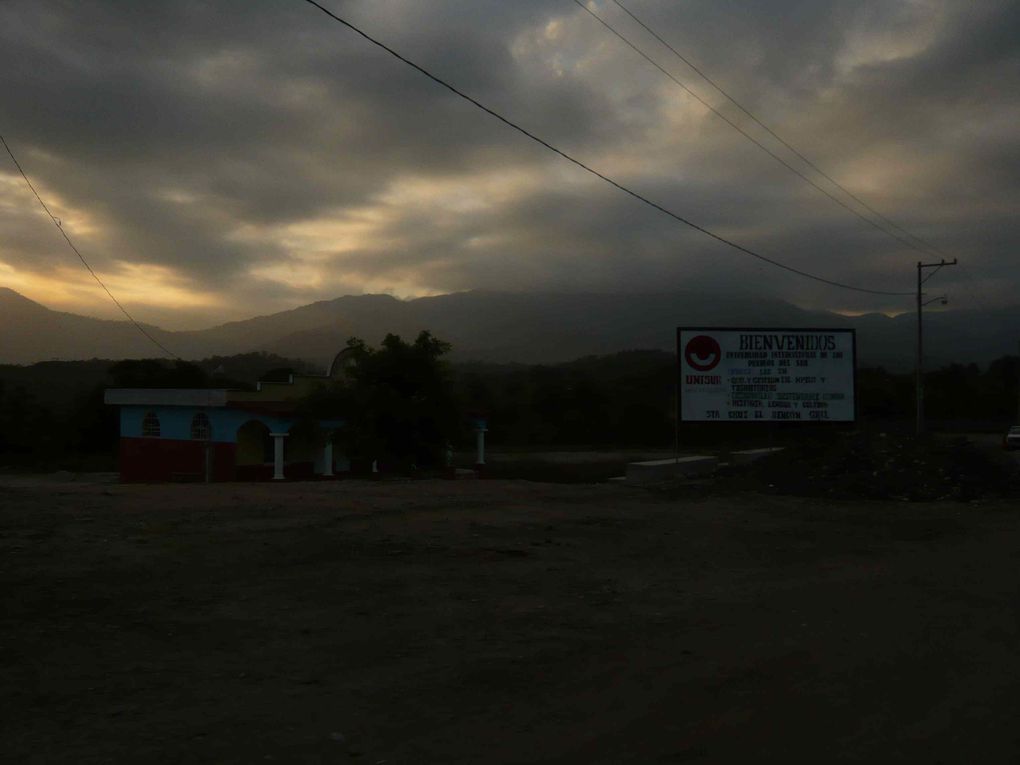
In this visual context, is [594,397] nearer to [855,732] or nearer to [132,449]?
[132,449]

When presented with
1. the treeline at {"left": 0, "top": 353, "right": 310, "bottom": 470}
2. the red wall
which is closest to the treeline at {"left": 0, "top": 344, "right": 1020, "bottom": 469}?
the treeline at {"left": 0, "top": 353, "right": 310, "bottom": 470}

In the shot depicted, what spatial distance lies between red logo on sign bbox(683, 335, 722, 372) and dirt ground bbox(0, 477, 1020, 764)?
43.2 ft

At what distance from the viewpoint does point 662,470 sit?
26.2 meters

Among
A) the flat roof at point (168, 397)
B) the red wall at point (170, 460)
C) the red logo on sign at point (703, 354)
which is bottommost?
the red wall at point (170, 460)

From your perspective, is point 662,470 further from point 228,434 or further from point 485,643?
point 228,434

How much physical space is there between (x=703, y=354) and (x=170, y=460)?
24857mm

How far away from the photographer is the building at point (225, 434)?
37.0 m

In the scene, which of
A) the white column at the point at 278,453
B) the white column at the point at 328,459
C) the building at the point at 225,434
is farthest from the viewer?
the white column at the point at 328,459

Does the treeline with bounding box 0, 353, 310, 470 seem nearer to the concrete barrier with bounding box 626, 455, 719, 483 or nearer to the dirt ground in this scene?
the concrete barrier with bounding box 626, 455, 719, 483

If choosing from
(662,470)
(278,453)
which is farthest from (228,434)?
(662,470)

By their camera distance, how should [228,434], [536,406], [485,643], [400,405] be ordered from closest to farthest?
1. [485,643]
2. [400,405]
3. [228,434]
4. [536,406]

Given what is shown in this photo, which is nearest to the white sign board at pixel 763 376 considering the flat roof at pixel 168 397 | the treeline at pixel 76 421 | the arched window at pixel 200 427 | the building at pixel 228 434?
the building at pixel 228 434

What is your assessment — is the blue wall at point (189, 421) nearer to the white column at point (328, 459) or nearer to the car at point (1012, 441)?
the white column at point (328, 459)

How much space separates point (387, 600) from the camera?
9.19m
